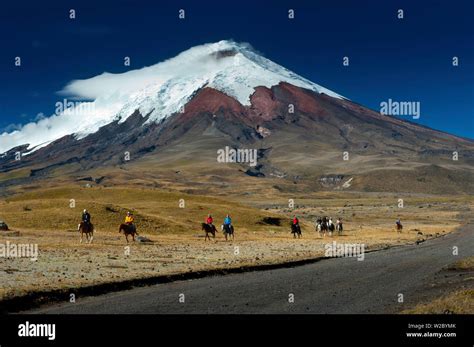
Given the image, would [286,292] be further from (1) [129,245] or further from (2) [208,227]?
(2) [208,227]

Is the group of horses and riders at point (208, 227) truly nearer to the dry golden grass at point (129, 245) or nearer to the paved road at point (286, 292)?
the dry golden grass at point (129, 245)

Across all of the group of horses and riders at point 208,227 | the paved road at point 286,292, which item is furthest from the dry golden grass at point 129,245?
the paved road at point 286,292

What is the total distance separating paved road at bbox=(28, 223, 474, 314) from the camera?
19.0 m

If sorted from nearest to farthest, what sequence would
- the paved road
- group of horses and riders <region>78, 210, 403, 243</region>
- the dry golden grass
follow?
1. the paved road
2. the dry golden grass
3. group of horses and riders <region>78, 210, 403, 243</region>

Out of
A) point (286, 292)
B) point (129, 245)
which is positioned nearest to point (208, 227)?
point (129, 245)

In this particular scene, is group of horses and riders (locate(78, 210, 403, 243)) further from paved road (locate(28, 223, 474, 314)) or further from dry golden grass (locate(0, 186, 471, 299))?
paved road (locate(28, 223, 474, 314))

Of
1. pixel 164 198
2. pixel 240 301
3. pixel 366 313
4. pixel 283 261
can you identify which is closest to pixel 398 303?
pixel 366 313

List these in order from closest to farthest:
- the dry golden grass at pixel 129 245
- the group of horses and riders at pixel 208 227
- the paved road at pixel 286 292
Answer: the paved road at pixel 286 292 → the dry golden grass at pixel 129 245 → the group of horses and riders at pixel 208 227

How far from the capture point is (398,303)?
786 inches

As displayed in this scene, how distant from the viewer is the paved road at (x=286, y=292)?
1903cm

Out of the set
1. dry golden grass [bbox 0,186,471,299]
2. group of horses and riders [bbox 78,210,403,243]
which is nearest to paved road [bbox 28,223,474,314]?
dry golden grass [bbox 0,186,471,299]

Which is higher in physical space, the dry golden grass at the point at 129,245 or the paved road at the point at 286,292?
the dry golden grass at the point at 129,245
